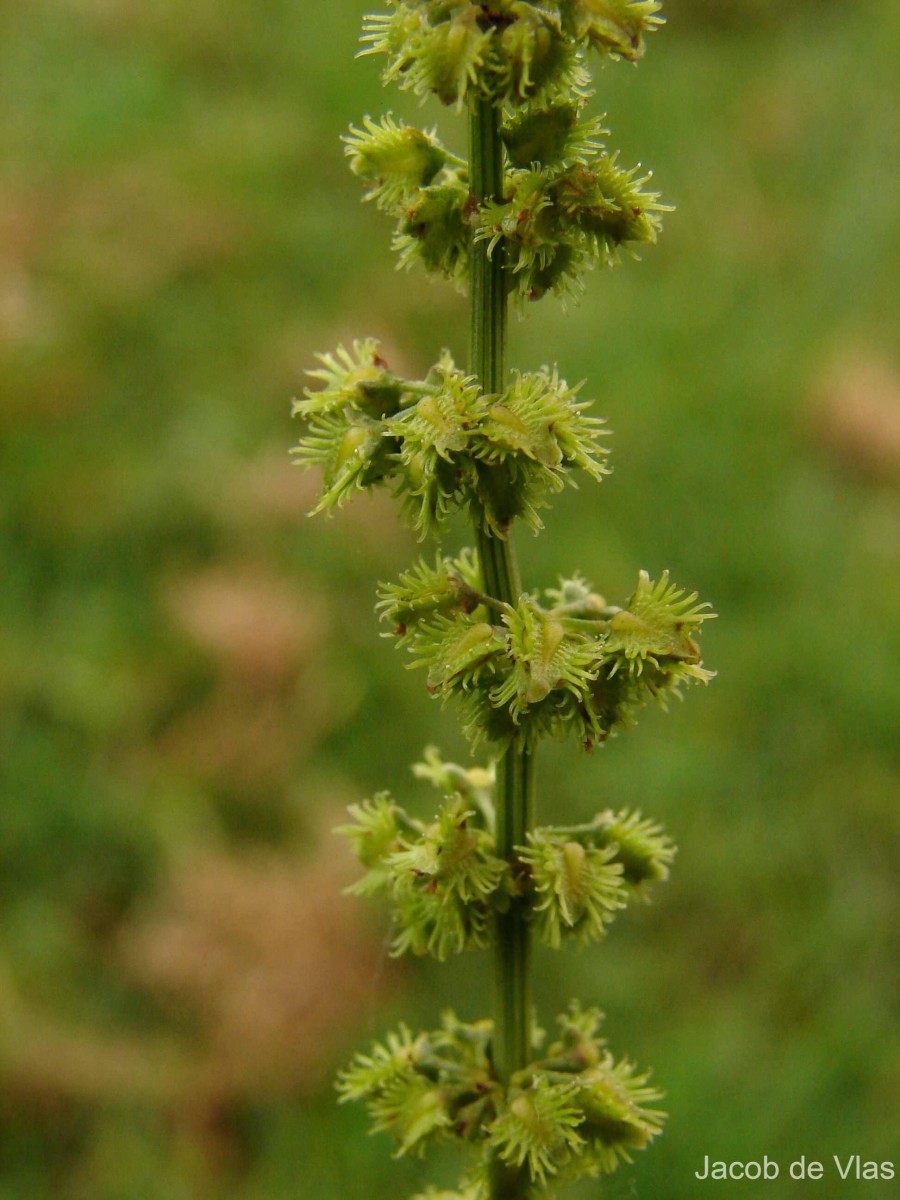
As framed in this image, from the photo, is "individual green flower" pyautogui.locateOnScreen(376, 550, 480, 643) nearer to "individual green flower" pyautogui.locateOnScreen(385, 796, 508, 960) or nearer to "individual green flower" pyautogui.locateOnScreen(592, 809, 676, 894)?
"individual green flower" pyautogui.locateOnScreen(385, 796, 508, 960)

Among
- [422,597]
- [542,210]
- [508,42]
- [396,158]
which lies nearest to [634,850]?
[422,597]

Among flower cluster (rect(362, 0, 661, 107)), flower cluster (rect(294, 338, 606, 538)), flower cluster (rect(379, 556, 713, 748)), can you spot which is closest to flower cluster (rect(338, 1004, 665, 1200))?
flower cluster (rect(379, 556, 713, 748))

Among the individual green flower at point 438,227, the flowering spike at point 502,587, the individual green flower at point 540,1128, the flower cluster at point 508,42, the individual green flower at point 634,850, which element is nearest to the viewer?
the flower cluster at point 508,42

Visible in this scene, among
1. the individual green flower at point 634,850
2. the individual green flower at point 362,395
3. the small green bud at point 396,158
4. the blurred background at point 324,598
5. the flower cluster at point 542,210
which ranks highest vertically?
the blurred background at point 324,598

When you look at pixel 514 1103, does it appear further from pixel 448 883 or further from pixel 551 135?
pixel 551 135

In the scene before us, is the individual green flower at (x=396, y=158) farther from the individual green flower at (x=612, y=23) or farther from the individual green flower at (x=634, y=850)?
the individual green flower at (x=634, y=850)

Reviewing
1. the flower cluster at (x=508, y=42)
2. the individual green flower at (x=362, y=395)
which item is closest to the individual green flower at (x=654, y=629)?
the individual green flower at (x=362, y=395)
